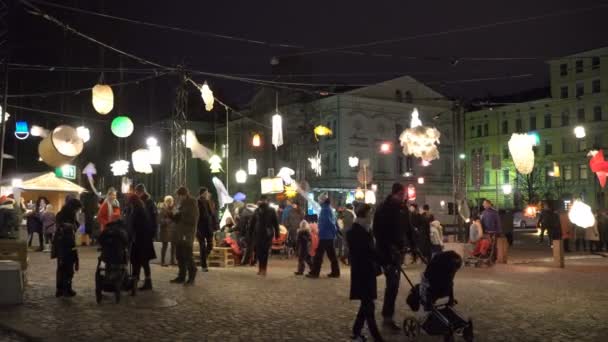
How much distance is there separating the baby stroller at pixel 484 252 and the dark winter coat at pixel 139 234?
10.3 metres

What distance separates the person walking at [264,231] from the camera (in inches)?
588

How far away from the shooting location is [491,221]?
18.6m

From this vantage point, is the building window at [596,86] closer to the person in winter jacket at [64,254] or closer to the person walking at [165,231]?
the person walking at [165,231]

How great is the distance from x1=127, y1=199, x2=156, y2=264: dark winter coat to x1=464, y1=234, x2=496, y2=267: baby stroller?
1032 centimetres

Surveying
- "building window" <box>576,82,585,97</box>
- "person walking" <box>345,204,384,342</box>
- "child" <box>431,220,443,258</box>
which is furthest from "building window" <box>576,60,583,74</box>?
"person walking" <box>345,204,384,342</box>

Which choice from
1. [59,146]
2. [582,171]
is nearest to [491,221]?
[59,146]

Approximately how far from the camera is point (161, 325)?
8.48m

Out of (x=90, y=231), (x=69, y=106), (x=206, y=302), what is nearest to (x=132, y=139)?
(x=69, y=106)

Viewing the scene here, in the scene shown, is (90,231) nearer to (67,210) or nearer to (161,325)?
(67,210)

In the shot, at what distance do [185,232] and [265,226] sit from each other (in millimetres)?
2964

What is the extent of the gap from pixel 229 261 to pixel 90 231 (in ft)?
37.5

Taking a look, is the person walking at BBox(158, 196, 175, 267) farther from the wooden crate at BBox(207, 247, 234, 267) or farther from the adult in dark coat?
the adult in dark coat

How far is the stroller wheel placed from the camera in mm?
7738

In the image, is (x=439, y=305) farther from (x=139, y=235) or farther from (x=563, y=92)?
(x=563, y=92)
